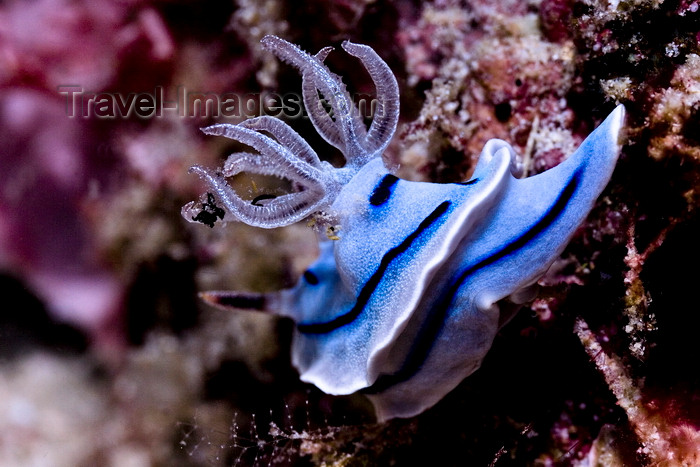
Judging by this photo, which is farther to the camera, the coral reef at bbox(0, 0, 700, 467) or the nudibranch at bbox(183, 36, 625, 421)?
the coral reef at bbox(0, 0, 700, 467)

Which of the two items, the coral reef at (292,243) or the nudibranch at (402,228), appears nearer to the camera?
the nudibranch at (402,228)

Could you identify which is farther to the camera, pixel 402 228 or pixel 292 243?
pixel 292 243

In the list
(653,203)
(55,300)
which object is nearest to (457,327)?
(653,203)

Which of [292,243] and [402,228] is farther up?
[402,228]
